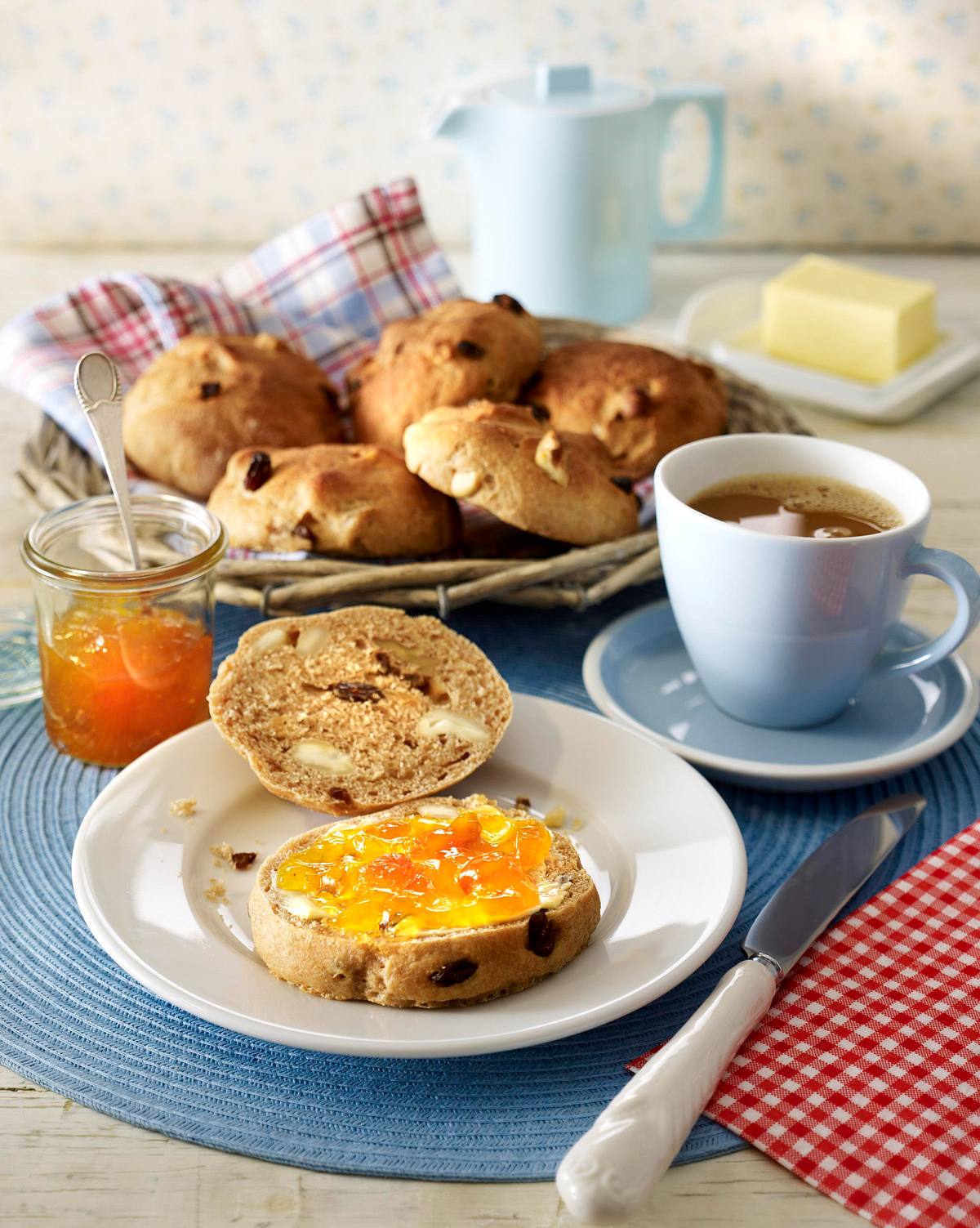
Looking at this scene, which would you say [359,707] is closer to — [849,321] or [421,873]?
[421,873]

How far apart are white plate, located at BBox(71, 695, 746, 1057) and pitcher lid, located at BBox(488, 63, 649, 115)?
160cm

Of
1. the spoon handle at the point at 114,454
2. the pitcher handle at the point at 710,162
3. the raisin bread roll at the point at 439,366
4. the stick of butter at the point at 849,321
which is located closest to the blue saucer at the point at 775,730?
the raisin bread roll at the point at 439,366

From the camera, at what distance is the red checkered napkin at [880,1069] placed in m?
1.01

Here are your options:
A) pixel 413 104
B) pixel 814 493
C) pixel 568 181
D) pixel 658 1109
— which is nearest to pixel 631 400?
pixel 814 493

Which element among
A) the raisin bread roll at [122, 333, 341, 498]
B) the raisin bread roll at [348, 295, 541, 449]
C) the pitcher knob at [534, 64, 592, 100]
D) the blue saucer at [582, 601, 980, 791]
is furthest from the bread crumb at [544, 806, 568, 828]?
the pitcher knob at [534, 64, 592, 100]

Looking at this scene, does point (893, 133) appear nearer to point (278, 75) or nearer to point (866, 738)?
point (278, 75)

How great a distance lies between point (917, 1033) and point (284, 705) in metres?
0.73

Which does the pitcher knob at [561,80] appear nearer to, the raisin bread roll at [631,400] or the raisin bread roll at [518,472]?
the raisin bread roll at [631,400]

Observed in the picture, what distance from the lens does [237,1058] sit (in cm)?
115

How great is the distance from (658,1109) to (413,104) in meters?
2.77

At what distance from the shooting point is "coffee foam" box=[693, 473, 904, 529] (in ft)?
5.10

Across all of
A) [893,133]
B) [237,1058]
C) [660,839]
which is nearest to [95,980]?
[237,1058]

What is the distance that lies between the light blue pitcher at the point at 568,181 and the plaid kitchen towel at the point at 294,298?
352 mm

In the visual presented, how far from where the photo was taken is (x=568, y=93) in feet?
8.97
